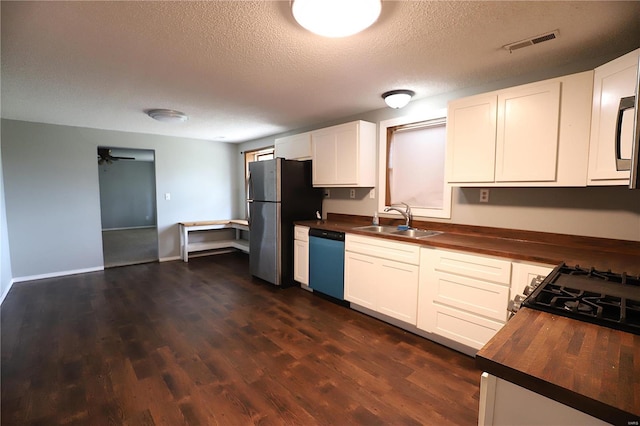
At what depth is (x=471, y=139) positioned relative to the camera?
95.4 inches

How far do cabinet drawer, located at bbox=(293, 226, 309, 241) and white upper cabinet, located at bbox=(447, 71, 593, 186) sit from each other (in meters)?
1.81

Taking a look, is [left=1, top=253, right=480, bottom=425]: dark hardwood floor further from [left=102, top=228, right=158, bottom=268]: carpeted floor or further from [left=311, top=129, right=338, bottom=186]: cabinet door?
[left=102, top=228, right=158, bottom=268]: carpeted floor

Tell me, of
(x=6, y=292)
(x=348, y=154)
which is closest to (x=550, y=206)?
(x=348, y=154)

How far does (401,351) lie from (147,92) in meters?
3.37

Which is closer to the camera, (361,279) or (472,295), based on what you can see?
(472,295)

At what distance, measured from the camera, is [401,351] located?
7.79 feet

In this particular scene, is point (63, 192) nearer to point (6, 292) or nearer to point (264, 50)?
point (6, 292)

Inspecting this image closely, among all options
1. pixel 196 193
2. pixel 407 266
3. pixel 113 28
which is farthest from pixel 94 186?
pixel 407 266

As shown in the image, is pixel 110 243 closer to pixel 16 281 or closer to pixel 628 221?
pixel 16 281

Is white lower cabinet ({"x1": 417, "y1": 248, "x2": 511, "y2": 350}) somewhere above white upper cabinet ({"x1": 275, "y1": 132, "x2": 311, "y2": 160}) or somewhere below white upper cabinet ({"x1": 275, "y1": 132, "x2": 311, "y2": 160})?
below

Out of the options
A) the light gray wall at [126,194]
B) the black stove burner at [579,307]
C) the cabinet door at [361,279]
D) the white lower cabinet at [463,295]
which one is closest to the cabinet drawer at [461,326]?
the white lower cabinet at [463,295]

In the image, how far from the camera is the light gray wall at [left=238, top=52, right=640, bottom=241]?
2010 mm

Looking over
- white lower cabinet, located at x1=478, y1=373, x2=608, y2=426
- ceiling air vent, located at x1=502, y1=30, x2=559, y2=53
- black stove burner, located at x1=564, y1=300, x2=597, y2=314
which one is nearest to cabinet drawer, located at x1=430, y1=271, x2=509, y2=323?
black stove burner, located at x1=564, y1=300, x2=597, y2=314

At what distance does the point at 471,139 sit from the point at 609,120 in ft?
2.70
